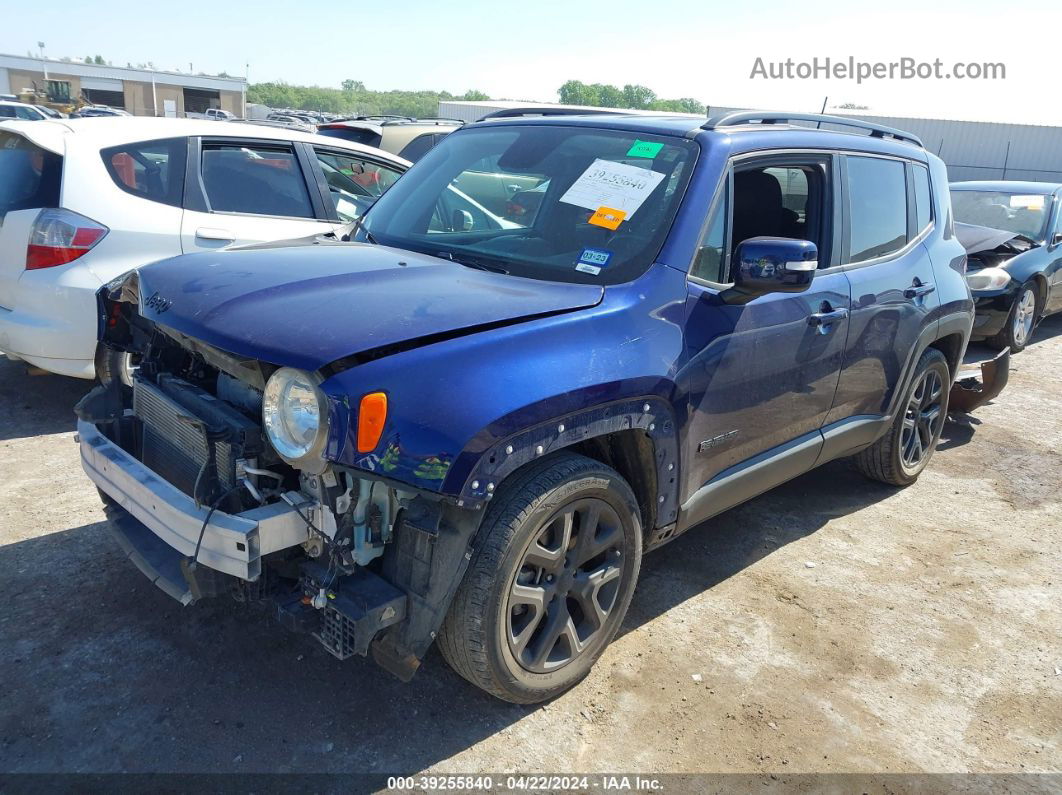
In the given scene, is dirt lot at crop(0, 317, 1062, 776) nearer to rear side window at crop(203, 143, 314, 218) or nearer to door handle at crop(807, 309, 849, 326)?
door handle at crop(807, 309, 849, 326)

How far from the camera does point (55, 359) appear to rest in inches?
193

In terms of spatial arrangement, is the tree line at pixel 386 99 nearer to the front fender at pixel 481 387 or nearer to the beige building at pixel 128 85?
the beige building at pixel 128 85

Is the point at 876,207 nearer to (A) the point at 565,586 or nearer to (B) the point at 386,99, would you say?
(A) the point at 565,586

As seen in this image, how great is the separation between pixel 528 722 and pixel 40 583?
2.11 meters

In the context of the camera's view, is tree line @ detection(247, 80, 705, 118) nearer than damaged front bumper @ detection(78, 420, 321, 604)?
No

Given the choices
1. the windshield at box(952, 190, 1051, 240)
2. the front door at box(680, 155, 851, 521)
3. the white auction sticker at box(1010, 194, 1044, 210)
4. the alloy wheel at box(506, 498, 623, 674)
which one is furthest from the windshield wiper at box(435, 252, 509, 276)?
the white auction sticker at box(1010, 194, 1044, 210)

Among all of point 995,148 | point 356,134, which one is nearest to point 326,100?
point 995,148

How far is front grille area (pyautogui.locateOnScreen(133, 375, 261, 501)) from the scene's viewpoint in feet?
8.35

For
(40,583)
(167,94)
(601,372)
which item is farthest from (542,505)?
(167,94)

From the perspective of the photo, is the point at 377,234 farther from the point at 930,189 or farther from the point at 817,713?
the point at 930,189

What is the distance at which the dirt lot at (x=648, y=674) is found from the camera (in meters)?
2.71

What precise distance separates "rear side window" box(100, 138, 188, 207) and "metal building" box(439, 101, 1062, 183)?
25408 mm

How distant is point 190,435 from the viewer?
2727mm

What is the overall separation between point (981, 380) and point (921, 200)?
1.97m
